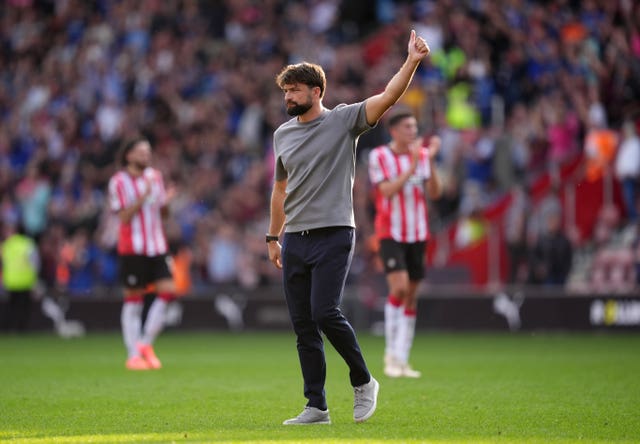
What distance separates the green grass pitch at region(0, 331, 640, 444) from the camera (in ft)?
24.7

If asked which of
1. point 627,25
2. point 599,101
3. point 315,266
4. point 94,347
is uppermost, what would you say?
point 627,25

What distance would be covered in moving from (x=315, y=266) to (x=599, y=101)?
13407mm

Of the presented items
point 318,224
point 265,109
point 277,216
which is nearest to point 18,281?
point 265,109

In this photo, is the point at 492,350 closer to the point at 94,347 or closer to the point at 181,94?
the point at 94,347

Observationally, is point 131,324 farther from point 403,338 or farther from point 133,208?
point 403,338

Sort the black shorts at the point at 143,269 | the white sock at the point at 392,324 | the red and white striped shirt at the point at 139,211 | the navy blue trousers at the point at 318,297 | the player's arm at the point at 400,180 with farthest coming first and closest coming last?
the black shorts at the point at 143,269 < the red and white striped shirt at the point at 139,211 < the white sock at the point at 392,324 < the player's arm at the point at 400,180 < the navy blue trousers at the point at 318,297

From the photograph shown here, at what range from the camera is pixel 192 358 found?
1533cm

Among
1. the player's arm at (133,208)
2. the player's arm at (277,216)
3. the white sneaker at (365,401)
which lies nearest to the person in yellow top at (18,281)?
the player's arm at (133,208)

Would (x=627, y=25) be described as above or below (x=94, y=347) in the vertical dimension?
above

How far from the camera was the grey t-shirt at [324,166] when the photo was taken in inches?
314

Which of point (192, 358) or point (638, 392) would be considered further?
point (192, 358)

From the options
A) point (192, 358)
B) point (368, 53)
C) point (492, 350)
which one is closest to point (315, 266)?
point (192, 358)

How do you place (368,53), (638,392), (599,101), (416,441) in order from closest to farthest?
(416,441)
(638,392)
(599,101)
(368,53)

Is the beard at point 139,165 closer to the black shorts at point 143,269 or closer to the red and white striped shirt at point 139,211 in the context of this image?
the red and white striped shirt at point 139,211
